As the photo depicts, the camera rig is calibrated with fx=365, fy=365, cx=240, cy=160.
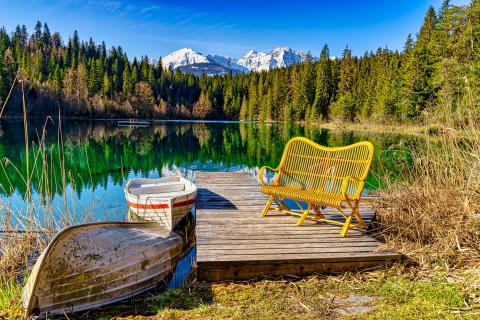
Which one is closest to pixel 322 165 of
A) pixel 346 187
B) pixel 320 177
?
pixel 320 177

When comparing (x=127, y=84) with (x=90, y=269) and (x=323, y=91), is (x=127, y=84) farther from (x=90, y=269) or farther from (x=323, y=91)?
(x=90, y=269)

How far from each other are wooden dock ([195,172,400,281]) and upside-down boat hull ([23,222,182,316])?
0.78 m

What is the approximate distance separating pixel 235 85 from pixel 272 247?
286 ft

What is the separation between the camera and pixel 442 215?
412cm

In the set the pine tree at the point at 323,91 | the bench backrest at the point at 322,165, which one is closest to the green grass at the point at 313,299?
the bench backrest at the point at 322,165

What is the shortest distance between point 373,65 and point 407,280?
6024 cm

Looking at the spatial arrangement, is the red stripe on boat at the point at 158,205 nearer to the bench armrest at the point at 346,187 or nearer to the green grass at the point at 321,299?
the green grass at the point at 321,299

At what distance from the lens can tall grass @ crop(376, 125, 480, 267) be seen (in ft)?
12.2

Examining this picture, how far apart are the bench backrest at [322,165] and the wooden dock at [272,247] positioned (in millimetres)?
540

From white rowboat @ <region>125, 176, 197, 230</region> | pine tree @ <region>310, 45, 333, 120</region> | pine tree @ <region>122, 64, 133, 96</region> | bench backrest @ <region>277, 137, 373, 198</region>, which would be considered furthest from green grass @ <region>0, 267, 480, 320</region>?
pine tree @ <region>122, 64, 133, 96</region>

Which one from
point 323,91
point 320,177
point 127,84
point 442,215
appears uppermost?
point 127,84

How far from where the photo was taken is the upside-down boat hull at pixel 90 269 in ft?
11.3

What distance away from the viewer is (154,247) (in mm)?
4766

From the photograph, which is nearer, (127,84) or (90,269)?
(90,269)
